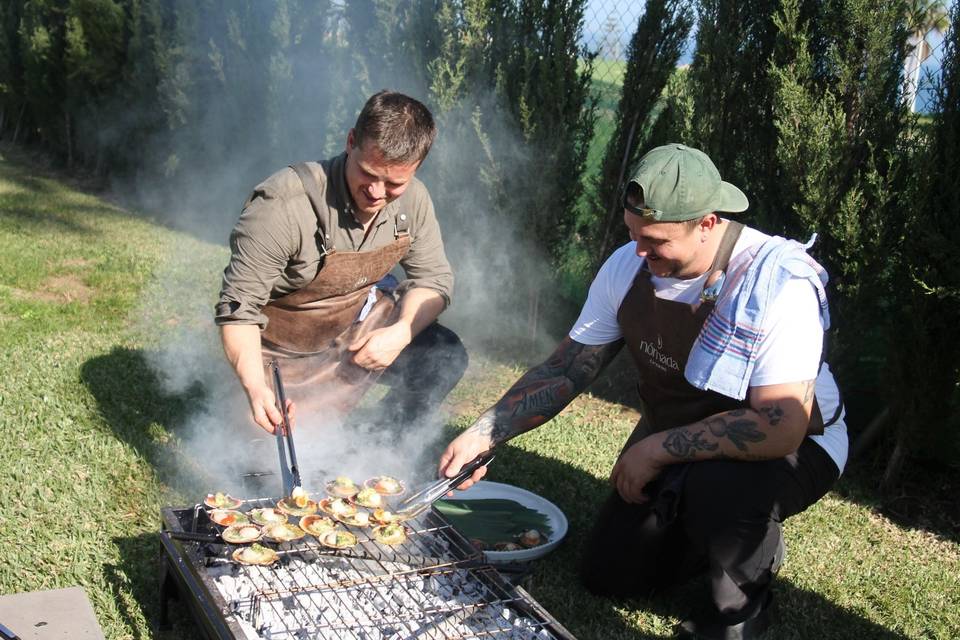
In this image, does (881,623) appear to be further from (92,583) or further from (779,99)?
(92,583)

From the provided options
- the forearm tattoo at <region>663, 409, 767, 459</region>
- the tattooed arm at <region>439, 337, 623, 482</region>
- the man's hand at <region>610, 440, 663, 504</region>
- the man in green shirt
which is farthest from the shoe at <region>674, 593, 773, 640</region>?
the man in green shirt

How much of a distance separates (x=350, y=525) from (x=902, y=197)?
112 inches

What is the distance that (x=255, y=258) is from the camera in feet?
11.0

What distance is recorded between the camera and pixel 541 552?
3.35 m

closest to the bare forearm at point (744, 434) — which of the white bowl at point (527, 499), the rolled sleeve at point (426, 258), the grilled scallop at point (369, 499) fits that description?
the white bowl at point (527, 499)

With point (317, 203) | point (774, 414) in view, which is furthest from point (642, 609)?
point (317, 203)

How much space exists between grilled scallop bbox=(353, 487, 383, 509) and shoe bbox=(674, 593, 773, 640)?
1.09m

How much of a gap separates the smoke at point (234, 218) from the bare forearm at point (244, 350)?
1.51 ft

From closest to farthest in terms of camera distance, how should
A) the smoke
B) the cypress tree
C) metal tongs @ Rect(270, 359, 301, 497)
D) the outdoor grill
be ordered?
the outdoor grill < metal tongs @ Rect(270, 359, 301, 497) < the cypress tree < the smoke

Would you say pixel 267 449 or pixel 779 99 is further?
pixel 779 99

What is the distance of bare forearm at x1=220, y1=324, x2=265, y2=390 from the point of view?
313 cm

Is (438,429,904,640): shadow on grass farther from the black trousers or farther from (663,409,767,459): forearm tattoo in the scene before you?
(663,409,767,459): forearm tattoo

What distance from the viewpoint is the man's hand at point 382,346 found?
365 cm

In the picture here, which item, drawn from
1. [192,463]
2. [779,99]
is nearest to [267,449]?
[192,463]
